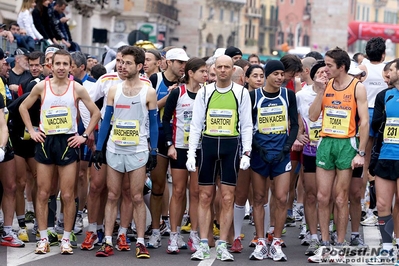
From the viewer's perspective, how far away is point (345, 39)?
80312mm

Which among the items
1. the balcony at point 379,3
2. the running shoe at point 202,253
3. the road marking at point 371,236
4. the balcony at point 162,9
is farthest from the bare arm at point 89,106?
the balcony at point 379,3

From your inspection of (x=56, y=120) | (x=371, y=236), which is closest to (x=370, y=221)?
(x=371, y=236)

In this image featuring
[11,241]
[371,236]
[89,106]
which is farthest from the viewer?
[371,236]

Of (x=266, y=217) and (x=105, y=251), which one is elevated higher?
(x=266, y=217)

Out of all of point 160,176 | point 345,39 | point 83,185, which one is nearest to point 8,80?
point 83,185

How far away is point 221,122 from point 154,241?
160 centimetres

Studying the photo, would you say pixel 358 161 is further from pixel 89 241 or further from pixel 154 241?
pixel 89 241

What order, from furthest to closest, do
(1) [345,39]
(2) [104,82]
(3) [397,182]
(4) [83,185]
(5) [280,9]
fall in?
(5) [280,9], (1) [345,39], (4) [83,185], (2) [104,82], (3) [397,182]

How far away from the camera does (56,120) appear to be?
1122cm

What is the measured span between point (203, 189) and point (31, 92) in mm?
2008

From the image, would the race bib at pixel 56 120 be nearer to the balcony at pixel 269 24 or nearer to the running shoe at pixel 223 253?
the running shoe at pixel 223 253

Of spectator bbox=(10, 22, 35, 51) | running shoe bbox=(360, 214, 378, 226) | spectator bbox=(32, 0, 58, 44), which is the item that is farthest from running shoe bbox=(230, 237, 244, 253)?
spectator bbox=(32, 0, 58, 44)

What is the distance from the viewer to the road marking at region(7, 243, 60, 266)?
34.7 feet

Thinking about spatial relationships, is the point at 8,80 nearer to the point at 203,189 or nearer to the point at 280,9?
the point at 203,189
